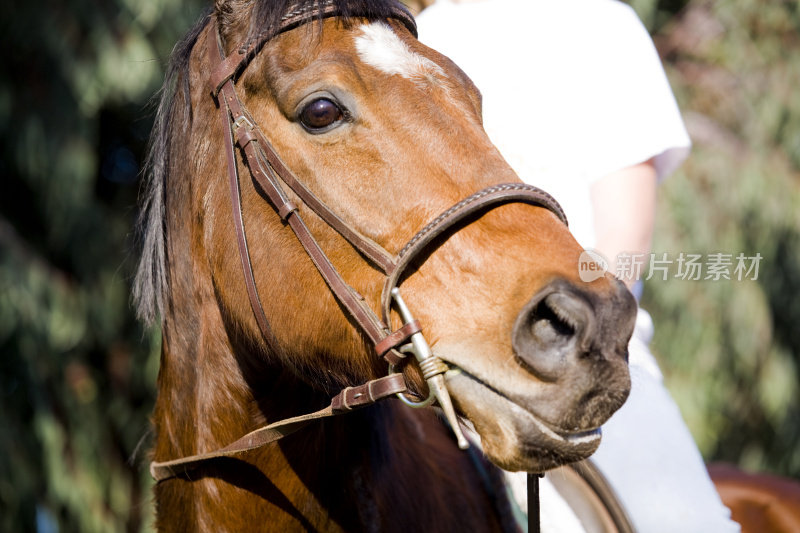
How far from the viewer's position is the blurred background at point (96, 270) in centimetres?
428

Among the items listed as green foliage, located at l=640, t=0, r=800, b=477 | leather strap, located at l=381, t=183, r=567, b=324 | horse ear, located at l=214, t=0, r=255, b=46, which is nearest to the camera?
leather strap, located at l=381, t=183, r=567, b=324

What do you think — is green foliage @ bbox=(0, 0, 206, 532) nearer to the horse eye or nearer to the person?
the person

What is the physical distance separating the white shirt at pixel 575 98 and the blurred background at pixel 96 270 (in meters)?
2.32

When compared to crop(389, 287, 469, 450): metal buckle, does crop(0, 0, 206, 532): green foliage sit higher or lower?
higher

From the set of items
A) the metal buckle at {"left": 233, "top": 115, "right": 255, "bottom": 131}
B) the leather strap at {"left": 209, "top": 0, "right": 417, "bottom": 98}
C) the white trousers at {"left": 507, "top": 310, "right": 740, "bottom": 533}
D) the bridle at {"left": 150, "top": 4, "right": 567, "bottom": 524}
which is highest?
the leather strap at {"left": 209, "top": 0, "right": 417, "bottom": 98}

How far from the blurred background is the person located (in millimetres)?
2332

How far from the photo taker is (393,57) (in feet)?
4.82

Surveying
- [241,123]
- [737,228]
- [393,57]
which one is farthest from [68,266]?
[737,228]

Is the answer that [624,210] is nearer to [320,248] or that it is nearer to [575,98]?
[575,98]

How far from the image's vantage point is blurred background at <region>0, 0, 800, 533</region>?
4279 millimetres

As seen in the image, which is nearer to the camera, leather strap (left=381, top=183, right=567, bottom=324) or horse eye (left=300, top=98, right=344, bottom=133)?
leather strap (left=381, top=183, right=567, bottom=324)

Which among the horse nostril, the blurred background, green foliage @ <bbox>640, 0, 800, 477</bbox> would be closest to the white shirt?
the horse nostril

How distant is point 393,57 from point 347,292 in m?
0.47

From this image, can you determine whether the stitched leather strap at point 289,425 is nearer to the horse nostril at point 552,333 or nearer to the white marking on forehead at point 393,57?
the horse nostril at point 552,333
